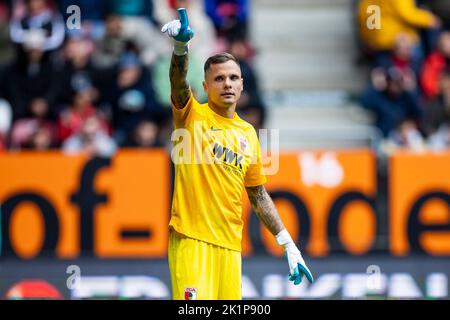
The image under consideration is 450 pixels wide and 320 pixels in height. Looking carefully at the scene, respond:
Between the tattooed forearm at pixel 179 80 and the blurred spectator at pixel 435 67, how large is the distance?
23.7 feet

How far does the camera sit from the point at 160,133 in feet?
45.3

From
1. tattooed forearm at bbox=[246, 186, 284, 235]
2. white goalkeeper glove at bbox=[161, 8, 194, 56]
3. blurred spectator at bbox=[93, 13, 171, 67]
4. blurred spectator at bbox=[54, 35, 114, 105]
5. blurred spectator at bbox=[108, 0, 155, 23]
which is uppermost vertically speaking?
blurred spectator at bbox=[108, 0, 155, 23]

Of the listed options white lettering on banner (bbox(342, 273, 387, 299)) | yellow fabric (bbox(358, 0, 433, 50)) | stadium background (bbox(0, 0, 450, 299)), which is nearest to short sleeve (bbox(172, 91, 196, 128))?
stadium background (bbox(0, 0, 450, 299))

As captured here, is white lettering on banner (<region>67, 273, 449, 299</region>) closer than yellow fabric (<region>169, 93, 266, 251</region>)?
No

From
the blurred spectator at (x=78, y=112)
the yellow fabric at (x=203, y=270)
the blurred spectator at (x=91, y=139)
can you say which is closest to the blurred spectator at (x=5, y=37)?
the blurred spectator at (x=78, y=112)

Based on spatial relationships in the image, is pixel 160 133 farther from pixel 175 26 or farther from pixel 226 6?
pixel 175 26

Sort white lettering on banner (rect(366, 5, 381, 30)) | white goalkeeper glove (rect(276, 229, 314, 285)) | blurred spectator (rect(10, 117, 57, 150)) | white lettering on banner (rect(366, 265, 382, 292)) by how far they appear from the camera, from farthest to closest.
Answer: white lettering on banner (rect(366, 5, 381, 30))
blurred spectator (rect(10, 117, 57, 150))
white lettering on banner (rect(366, 265, 382, 292))
white goalkeeper glove (rect(276, 229, 314, 285))

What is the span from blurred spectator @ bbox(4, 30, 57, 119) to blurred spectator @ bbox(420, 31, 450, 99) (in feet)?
13.9

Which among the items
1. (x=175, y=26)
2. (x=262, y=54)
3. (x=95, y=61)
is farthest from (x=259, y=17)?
(x=175, y=26)

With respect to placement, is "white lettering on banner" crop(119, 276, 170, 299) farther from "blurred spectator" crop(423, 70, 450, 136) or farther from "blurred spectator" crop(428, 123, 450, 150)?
"blurred spectator" crop(423, 70, 450, 136)

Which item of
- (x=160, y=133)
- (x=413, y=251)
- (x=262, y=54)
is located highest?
(x=262, y=54)

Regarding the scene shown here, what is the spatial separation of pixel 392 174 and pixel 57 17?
4.24 m

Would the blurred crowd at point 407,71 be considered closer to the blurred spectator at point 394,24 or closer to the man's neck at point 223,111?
the blurred spectator at point 394,24

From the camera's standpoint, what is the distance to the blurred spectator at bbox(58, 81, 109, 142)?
13.8 metres
